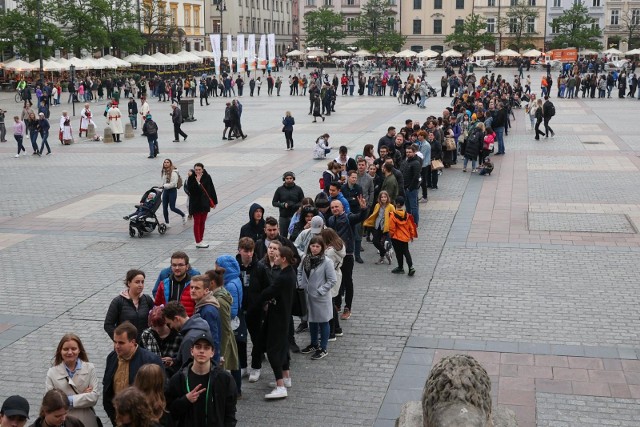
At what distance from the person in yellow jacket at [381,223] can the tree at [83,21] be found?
5045 centimetres

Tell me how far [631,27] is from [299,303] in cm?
9593

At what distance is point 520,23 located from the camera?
322ft

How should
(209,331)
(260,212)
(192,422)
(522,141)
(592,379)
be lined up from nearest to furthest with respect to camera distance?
(192,422) → (209,331) → (592,379) → (260,212) → (522,141)

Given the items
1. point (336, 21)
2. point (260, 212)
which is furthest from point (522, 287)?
point (336, 21)

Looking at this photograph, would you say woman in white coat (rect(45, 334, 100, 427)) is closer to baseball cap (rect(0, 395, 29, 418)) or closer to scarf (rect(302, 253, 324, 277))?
baseball cap (rect(0, 395, 29, 418))

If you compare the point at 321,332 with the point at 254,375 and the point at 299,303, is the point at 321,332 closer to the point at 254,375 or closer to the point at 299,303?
the point at 299,303

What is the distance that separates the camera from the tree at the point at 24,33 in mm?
55156

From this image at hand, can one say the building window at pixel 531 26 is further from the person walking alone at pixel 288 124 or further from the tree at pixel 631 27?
the person walking alone at pixel 288 124

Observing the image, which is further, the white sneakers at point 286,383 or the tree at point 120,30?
the tree at point 120,30

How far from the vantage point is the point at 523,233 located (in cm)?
1559

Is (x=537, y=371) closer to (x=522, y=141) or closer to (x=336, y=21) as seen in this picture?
(x=522, y=141)

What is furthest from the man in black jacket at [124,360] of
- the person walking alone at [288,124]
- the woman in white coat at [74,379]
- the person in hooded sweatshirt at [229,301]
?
the person walking alone at [288,124]

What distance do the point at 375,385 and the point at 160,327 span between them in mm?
2703

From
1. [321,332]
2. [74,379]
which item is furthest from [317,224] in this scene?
[74,379]
